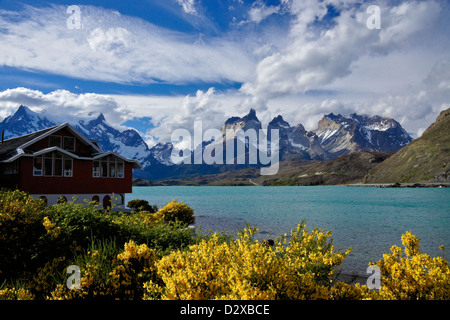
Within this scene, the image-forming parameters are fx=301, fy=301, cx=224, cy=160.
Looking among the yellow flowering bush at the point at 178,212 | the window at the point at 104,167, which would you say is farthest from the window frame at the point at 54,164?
the yellow flowering bush at the point at 178,212

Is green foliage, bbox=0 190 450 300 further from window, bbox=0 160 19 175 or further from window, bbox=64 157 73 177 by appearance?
window, bbox=0 160 19 175

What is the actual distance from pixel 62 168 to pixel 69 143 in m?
5.06

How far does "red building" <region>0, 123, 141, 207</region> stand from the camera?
1318 inches

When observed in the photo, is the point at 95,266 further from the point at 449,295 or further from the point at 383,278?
the point at 449,295

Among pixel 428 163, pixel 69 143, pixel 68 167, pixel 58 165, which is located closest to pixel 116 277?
pixel 58 165

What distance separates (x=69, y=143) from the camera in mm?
39469

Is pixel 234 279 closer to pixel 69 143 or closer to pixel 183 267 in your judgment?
pixel 183 267

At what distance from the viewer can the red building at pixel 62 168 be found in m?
33.5

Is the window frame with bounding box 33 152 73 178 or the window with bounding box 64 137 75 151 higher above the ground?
the window with bounding box 64 137 75 151

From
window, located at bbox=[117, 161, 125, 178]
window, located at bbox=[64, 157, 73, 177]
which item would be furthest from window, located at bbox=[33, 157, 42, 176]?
window, located at bbox=[117, 161, 125, 178]

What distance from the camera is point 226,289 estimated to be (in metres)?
5.15

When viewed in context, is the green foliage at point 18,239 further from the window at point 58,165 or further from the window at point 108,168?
the window at point 108,168

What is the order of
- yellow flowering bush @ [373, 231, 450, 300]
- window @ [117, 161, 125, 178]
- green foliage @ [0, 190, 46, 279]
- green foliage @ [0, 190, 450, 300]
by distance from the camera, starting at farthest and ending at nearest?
window @ [117, 161, 125, 178] → green foliage @ [0, 190, 46, 279] → yellow flowering bush @ [373, 231, 450, 300] → green foliage @ [0, 190, 450, 300]
